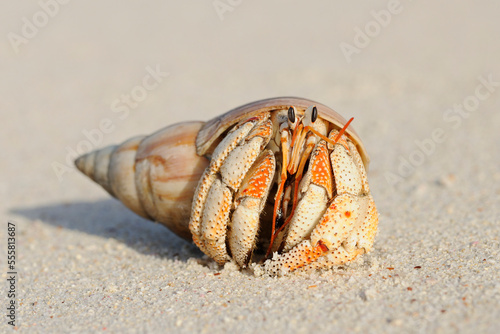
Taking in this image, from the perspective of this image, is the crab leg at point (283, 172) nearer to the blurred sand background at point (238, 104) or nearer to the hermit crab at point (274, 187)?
the hermit crab at point (274, 187)

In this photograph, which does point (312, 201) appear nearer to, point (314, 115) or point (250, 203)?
point (250, 203)

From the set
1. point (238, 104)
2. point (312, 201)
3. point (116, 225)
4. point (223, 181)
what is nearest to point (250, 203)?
point (223, 181)

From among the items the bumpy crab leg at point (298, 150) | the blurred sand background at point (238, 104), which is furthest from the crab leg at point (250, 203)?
the blurred sand background at point (238, 104)

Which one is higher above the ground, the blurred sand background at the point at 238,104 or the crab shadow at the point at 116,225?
the blurred sand background at the point at 238,104

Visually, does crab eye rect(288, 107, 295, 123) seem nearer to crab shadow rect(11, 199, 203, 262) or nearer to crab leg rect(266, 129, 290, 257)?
crab leg rect(266, 129, 290, 257)

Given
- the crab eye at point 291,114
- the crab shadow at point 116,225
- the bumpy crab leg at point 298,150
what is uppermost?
the crab eye at point 291,114

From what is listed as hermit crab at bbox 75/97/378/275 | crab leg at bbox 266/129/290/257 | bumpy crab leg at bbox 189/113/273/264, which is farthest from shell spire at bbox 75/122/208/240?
crab leg at bbox 266/129/290/257

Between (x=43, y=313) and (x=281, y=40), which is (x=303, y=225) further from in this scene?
(x=281, y=40)
